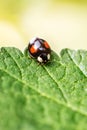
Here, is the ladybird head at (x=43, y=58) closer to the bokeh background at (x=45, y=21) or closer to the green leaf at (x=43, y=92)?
the green leaf at (x=43, y=92)

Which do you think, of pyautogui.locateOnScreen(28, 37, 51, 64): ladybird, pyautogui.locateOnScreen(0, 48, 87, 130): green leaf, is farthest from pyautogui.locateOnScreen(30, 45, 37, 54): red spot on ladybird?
pyautogui.locateOnScreen(0, 48, 87, 130): green leaf

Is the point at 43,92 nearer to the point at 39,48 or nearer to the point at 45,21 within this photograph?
the point at 39,48

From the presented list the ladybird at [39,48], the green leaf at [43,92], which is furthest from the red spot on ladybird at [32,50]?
the green leaf at [43,92]

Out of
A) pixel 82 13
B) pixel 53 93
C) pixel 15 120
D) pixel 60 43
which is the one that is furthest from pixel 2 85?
pixel 82 13

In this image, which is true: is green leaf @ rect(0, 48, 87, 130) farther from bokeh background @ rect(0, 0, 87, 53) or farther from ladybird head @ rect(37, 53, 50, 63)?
bokeh background @ rect(0, 0, 87, 53)

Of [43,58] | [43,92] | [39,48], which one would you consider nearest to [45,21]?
[39,48]

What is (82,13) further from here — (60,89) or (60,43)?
(60,89)
